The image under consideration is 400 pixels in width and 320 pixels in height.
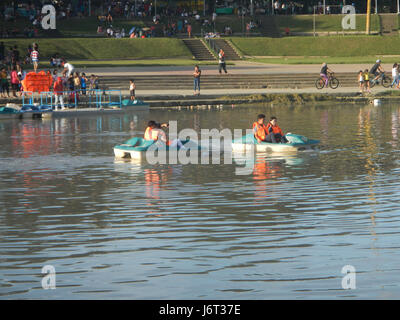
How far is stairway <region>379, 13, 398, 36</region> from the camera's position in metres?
82.8

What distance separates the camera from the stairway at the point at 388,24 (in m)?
82.8

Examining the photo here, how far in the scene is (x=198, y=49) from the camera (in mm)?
72188

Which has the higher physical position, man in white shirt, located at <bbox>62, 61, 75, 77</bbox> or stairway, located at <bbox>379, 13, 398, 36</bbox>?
stairway, located at <bbox>379, 13, 398, 36</bbox>

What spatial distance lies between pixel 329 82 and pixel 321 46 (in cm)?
2426

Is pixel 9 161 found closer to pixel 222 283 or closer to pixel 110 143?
pixel 110 143

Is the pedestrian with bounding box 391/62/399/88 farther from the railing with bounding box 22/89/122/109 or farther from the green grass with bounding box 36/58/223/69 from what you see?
the green grass with bounding box 36/58/223/69

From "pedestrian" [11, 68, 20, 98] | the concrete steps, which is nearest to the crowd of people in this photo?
"pedestrian" [11, 68, 20, 98]

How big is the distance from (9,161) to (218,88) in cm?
2804

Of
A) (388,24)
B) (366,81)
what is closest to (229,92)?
(366,81)

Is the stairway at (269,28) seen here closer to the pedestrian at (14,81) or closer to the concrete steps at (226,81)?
the concrete steps at (226,81)

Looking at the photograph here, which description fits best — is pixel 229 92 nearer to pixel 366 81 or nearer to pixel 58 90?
pixel 366 81

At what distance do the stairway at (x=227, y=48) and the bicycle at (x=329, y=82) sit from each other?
19006 mm

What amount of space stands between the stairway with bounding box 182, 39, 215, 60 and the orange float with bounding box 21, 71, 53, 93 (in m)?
27.6
